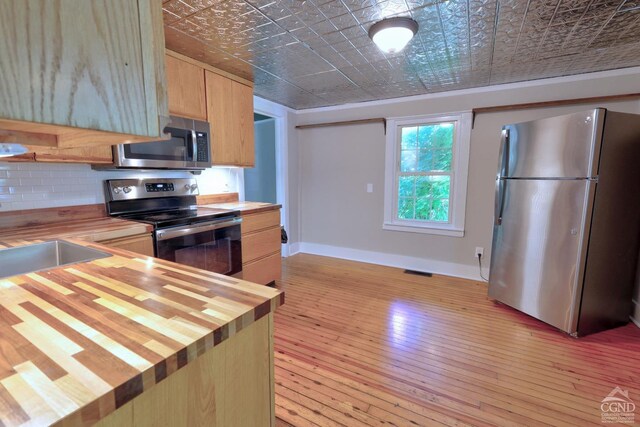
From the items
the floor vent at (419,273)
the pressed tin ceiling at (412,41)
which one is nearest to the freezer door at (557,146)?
the pressed tin ceiling at (412,41)

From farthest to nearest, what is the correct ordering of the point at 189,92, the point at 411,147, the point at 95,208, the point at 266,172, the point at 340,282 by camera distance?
the point at 266,172 < the point at 411,147 < the point at 340,282 < the point at 189,92 < the point at 95,208

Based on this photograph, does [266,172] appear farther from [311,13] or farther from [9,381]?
[9,381]

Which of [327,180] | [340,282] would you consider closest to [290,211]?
[327,180]

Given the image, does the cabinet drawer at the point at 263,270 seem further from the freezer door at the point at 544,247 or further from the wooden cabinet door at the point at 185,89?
the freezer door at the point at 544,247

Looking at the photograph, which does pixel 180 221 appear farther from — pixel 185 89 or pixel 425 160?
pixel 425 160

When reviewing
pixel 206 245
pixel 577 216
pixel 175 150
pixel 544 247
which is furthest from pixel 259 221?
pixel 577 216

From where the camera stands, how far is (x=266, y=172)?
4.66m

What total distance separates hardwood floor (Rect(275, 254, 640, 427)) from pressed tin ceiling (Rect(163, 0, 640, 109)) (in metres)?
2.16

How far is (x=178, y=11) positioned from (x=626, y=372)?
3504 millimetres

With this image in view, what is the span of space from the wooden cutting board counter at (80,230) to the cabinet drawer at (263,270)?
1047 millimetres

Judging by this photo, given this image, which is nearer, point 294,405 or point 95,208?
point 294,405

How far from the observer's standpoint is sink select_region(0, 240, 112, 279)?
1271 millimetres

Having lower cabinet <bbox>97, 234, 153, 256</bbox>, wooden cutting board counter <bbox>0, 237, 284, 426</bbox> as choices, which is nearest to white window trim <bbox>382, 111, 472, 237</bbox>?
lower cabinet <bbox>97, 234, 153, 256</bbox>

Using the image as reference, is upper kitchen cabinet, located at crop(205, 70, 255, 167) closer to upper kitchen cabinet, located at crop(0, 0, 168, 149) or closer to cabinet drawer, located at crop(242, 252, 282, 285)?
cabinet drawer, located at crop(242, 252, 282, 285)
